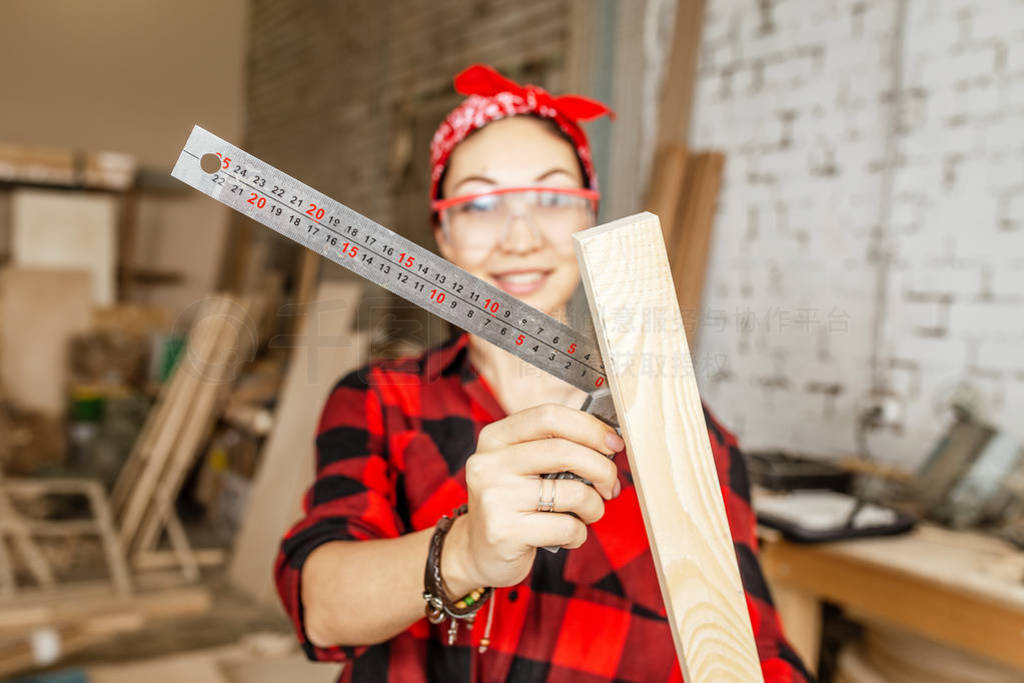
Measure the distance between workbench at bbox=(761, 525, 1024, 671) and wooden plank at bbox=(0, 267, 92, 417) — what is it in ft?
17.4

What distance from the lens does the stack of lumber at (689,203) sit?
3104 millimetres

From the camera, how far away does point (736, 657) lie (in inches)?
29.5

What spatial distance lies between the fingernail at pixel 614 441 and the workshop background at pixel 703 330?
24cm

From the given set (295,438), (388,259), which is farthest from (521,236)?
(295,438)

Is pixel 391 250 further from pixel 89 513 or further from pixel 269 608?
pixel 89 513

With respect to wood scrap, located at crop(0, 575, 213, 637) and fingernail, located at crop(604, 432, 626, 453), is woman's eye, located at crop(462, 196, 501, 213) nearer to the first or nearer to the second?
fingernail, located at crop(604, 432, 626, 453)

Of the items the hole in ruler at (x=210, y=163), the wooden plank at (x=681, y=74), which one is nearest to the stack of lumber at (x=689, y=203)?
A: the wooden plank at (x=681, y=74)

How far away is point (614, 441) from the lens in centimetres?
78

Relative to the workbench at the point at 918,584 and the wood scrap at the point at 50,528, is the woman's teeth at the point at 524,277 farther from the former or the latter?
the wood scrap at the point at 50,528

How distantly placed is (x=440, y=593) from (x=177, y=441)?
12.9 feet

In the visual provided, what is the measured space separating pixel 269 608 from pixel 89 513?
1478mm

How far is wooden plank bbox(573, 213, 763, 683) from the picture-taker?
2.34 ft

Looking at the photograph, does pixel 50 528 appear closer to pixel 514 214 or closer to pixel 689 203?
pixel 689 203

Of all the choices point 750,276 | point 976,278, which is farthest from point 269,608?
point 976,278
